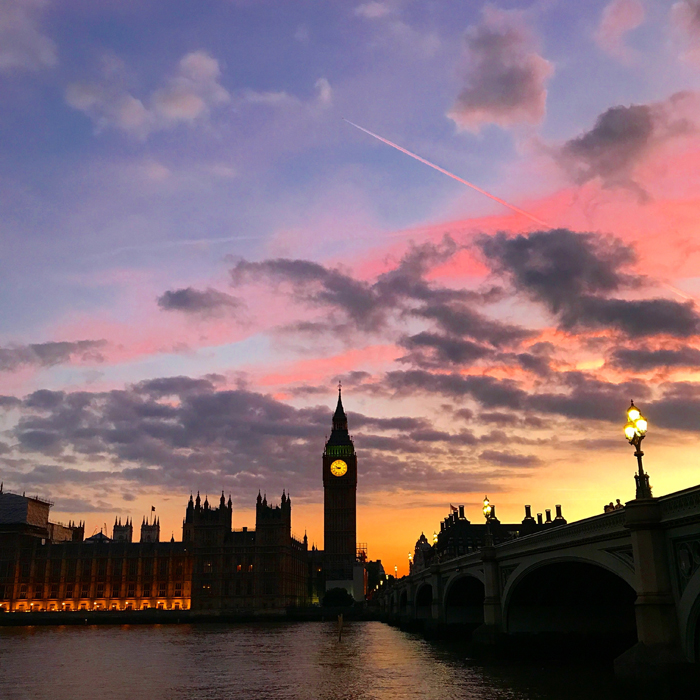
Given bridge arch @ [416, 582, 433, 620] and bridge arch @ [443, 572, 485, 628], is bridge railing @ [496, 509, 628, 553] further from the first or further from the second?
bridge arch @ [416, 582, 433, 620]

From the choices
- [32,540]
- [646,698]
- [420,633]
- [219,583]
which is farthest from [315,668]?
[32,540]

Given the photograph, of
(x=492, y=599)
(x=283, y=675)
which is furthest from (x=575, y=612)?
(x=283, y=675)

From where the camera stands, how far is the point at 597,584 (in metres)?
53.1

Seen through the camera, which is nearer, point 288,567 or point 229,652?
point 229,652

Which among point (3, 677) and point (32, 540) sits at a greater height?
point (32, 540)

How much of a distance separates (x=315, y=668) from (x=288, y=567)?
5313 inches

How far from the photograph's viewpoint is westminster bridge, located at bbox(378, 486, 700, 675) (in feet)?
87.3

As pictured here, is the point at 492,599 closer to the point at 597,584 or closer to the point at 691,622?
the point at 597,584

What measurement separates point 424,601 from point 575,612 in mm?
51571

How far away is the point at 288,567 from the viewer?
186m

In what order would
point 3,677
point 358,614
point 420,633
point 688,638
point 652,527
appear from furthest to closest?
point 358,614 → point 420,633 → point 3,677 → point 652,527 → point 688,638

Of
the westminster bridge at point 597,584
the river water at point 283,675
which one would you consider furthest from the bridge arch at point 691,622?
the river water at point 283,675

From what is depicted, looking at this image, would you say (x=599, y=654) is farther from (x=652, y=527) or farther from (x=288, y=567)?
(x=288, y=567)

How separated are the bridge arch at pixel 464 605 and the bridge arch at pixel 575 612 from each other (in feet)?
58.4
